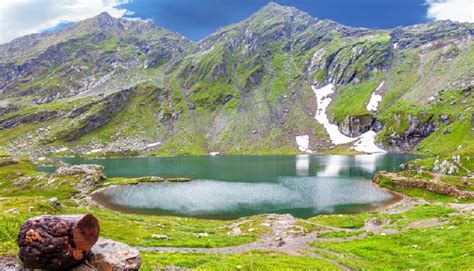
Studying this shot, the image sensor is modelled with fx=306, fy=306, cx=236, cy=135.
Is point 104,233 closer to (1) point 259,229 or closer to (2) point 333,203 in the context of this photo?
(1) point 259,229

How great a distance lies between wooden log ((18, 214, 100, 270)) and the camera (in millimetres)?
14477

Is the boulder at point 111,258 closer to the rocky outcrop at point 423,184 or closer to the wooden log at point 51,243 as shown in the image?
the wooden log at point 51,243

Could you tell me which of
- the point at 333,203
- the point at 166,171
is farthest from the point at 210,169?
the point at 333,203

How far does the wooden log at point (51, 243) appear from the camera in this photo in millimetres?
14477

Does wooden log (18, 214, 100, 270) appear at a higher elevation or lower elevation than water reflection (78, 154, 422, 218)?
higher

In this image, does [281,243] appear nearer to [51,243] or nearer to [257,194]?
[51,243]

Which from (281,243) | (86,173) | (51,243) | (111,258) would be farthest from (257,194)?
(51,243)

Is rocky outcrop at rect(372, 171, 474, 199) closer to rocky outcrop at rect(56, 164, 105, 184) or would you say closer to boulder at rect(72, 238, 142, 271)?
boulder at rect(72, 238, 142, 271)

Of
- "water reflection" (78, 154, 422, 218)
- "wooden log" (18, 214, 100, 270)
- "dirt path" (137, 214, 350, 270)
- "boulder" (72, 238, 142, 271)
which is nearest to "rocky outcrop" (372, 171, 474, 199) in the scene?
"water reflection" (78, 154, 422, 218)

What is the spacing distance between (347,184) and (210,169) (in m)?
75.9

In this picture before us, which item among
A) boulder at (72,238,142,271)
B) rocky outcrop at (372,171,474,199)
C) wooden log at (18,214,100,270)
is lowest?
rocky outcrop at (372,171,474,199)

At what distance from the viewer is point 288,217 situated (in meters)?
63.7

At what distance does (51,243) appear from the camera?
14523mm

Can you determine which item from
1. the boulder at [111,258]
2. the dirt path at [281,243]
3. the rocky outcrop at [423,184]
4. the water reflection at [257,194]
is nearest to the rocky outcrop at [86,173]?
the water reflection at [257,194]
